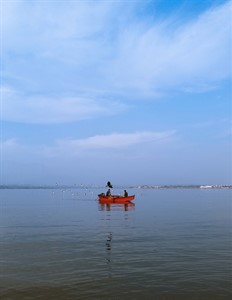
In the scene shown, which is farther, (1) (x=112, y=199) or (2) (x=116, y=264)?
(1) (x=112, y=199)

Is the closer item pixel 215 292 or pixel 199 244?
pixel 215 292

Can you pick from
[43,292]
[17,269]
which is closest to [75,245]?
[17,269]

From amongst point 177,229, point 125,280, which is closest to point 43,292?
point 125,280

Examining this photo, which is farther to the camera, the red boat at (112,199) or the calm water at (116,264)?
the red boat at (112,199)

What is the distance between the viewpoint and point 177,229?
110 feet

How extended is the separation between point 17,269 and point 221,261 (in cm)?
1090

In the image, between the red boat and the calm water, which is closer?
the calm water

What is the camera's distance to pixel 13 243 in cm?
2638

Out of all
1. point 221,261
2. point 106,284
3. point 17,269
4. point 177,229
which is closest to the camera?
point 106,284

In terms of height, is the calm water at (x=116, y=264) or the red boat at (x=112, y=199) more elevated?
the red boat at (x=112, y=199)

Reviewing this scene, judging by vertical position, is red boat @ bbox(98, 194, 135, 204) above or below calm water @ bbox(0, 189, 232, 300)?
above

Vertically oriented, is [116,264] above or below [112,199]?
below

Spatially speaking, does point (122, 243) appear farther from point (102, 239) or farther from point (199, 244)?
point (199, 244)

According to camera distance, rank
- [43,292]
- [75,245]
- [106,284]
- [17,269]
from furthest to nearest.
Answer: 1. [75,245]
2. [17,269]
3. [106,284]
4. [43,292]
